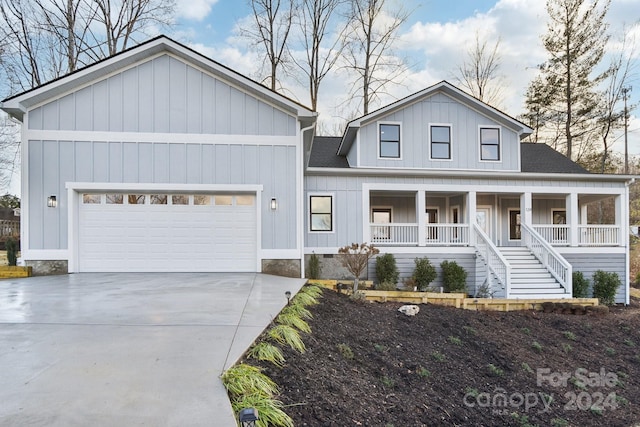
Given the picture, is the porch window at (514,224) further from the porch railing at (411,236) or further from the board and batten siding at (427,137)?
the porch railing at (411,236)

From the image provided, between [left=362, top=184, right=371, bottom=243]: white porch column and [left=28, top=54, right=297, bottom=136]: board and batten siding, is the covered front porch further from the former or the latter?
[left=28, top=54, right=297, bottom=136]: board and batten siding

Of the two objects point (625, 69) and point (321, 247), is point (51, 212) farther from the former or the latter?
point (625, 69)

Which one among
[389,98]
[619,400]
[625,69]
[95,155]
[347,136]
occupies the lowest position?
[619,400]

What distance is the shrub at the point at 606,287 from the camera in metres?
10.4

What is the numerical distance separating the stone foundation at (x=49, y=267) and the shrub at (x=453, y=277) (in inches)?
411

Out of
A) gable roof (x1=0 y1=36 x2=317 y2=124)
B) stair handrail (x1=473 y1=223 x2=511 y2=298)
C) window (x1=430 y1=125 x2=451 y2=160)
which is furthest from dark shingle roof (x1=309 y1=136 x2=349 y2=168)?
stair handrail (x1=473 y1=223 x2=511 y2=298)

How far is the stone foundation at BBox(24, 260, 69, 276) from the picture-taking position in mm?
8320

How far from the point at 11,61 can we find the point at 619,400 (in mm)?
22242

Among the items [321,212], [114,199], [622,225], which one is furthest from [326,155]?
[622,225]

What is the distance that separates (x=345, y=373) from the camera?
343 cm

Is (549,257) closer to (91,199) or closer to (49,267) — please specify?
(91,199)

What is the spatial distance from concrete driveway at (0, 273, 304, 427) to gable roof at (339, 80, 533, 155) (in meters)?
6.83

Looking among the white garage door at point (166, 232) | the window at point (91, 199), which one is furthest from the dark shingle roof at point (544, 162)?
the window at point (91, 199)

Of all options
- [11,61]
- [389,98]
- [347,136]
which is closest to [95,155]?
[347,136]
